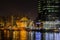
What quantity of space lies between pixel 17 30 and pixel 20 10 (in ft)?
0.87

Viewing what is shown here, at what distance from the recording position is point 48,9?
214 centimetres

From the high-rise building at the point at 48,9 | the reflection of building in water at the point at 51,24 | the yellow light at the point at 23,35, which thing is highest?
the high-rise building at the point at 48,9

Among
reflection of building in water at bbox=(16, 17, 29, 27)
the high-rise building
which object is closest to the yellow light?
reflection of building in water at bbox=(16, 17, 29, 27)

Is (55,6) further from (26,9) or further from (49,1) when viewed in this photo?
(26,9)

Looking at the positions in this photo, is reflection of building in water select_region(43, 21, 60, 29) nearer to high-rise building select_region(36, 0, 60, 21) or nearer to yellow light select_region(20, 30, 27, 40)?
high-rise building select_region(36, 0, 60, 21)

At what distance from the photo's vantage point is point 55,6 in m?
2.12

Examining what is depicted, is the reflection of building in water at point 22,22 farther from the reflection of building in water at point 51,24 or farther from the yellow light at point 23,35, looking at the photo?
the reflection of building in water at point 51,24

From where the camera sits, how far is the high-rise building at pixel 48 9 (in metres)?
2.12

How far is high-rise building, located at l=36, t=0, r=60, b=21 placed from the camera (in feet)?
6.95

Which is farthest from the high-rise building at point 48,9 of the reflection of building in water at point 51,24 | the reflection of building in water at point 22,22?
the reflection of building in water at point 22,22

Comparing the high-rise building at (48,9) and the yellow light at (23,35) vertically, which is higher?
the high-rise building at (48,9)

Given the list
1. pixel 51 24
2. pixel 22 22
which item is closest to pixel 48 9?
pixel 51 24

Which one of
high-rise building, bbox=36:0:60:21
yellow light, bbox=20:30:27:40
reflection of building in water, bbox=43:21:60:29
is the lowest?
yellow light, bbox=20:30:27:40

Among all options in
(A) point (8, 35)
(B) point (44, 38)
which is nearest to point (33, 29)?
(B) point (44, 38)
